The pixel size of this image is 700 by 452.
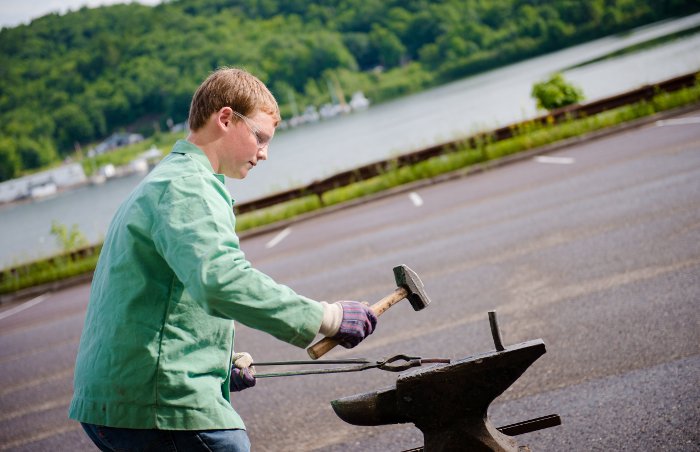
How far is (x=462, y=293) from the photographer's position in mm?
6734

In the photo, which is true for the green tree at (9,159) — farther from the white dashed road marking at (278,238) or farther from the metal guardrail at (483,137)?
the white dashed road marking at (278,238)

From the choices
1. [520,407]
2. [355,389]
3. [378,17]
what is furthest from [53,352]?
[378,17]

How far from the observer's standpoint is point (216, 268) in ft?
5.93

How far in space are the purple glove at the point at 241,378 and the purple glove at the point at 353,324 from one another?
654 millimetres

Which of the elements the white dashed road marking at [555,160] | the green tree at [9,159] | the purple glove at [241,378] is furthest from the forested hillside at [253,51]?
the purple glove at [241,378]

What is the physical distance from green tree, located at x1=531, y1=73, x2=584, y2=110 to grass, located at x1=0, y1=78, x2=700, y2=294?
155 cm

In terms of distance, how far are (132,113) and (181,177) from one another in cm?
13884

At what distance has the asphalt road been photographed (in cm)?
409

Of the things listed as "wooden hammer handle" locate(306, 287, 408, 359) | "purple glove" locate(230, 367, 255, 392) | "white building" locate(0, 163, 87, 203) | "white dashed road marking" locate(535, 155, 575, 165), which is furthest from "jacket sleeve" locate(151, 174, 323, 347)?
"white building" locate(0, 163, 87, 203)

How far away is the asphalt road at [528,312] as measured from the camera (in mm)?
4086

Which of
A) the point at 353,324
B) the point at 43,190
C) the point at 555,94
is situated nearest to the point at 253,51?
the point at 43,190

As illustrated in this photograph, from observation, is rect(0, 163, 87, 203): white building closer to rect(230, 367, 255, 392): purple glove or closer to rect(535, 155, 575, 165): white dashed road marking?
rect(535, 155, 575, 165): white dashed road marking

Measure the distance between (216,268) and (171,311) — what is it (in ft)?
0.84

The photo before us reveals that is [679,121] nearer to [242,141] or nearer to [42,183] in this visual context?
[242,141]
